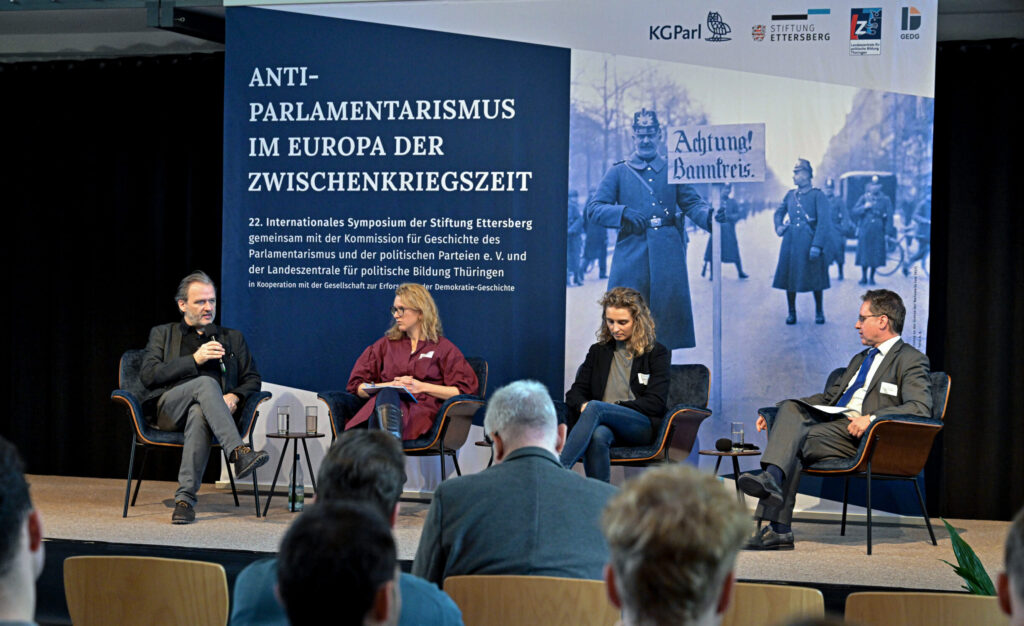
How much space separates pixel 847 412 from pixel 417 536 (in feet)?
7.01

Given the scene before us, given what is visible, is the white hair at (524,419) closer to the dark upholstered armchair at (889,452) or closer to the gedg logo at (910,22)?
the dark upholstered armchair at (889,452)

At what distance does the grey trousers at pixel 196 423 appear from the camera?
5.59 meters

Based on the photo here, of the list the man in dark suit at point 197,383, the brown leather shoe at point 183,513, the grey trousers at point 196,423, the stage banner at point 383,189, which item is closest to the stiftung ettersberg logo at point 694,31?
the stage banner at point 383,189

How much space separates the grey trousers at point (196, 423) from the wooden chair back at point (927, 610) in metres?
4.05

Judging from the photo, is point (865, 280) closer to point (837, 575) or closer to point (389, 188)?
point (837, 575)

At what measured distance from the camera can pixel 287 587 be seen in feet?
4.22

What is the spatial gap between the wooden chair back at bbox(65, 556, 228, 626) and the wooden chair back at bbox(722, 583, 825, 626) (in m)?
1.07

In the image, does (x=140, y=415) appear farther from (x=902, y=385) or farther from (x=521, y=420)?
(x=902, y=385)

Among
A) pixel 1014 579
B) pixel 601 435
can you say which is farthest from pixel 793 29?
pixel 1014 579

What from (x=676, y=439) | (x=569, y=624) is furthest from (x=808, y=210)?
(x=569, y=624)

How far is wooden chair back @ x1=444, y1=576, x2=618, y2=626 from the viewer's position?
7.09 ft

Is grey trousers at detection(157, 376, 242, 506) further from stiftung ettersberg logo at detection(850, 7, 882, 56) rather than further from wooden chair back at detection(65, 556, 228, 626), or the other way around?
stiftung ettersberg logo at detection(850, 7, 882, 56)

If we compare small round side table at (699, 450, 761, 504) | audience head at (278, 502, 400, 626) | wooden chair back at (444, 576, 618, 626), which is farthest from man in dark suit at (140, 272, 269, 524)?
audience head at (278, 502, 400, 626)

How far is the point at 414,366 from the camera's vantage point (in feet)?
19.9
